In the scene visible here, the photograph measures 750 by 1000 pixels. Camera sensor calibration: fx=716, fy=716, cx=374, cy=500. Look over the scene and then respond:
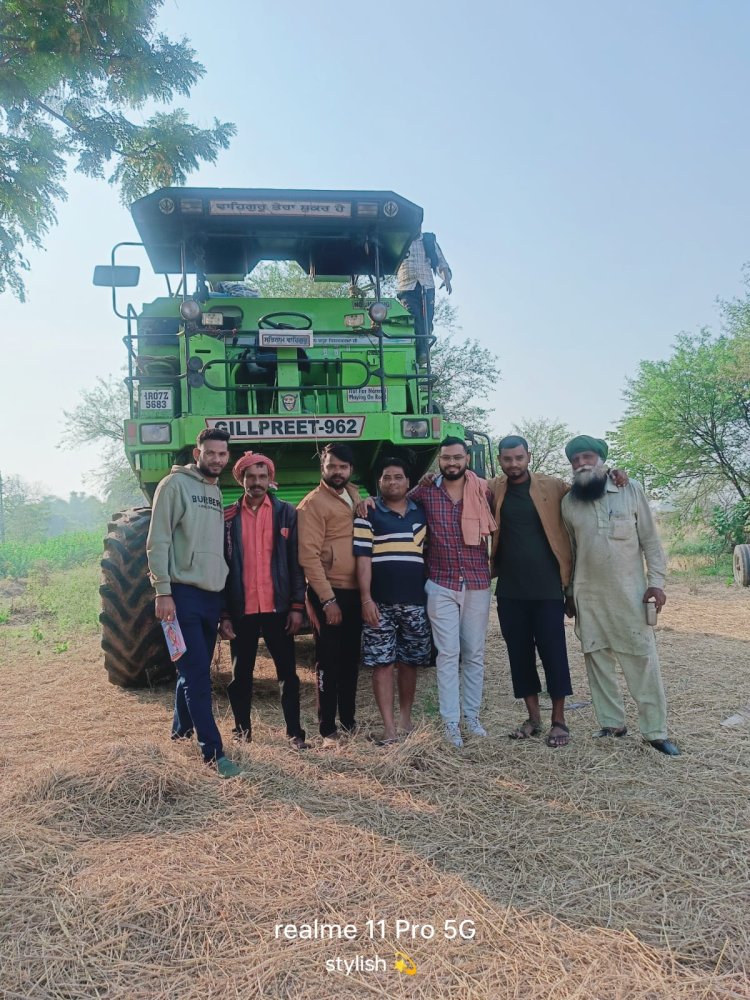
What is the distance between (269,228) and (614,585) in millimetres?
3729

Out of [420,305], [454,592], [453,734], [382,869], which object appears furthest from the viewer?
[420,305]

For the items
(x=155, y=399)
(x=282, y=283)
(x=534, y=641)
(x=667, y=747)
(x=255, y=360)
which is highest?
(x=282, y=283)

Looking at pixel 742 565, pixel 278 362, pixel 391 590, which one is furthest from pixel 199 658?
pixel 742 565

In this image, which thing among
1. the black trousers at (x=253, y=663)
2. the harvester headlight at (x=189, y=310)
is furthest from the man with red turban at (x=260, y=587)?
the harvester headlight at (x=189, y=310)

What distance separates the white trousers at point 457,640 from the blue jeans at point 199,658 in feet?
3.92

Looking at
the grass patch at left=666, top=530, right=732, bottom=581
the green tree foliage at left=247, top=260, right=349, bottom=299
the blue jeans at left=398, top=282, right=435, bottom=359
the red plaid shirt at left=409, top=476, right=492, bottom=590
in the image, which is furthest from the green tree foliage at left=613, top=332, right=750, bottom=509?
the red plaid shirt at left=409, top=476, right=492, bottom=590

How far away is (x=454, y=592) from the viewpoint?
3.96 meters

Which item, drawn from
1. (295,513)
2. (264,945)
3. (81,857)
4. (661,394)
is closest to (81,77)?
(295,513)

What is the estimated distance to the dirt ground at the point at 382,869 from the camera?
2012 millimetres

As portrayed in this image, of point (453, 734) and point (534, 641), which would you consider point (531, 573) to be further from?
point (453, 734)

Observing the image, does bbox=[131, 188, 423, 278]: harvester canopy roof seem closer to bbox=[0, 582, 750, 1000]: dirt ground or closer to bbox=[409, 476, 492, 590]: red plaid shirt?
bbox=[409, 476, 492, 590]: red plaid shirt

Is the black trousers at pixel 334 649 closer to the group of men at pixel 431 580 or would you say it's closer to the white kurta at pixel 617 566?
the group of men at pixel 431 580

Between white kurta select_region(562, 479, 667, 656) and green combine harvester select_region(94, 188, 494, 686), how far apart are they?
4.84 ft

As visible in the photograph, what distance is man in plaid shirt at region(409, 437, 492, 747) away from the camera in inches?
155
